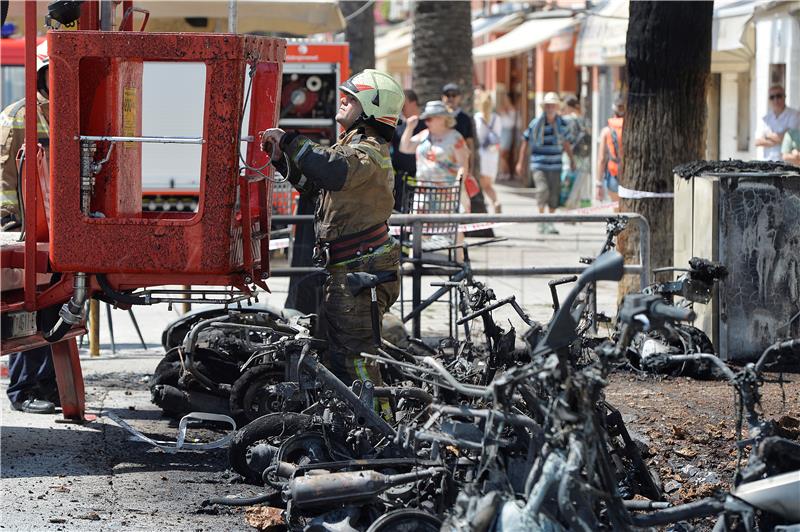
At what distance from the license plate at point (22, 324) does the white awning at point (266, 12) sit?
671 centimetres

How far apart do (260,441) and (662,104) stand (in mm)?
5459

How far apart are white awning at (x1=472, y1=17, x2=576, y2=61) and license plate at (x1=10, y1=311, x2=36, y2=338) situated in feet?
61.1

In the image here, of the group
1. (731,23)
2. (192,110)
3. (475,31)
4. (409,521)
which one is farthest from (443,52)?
(409,521)

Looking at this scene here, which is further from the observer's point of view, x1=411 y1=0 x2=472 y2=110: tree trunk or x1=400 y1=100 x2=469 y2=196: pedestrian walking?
x1=411 y1=0 x2=472 y2=110: tree trunk

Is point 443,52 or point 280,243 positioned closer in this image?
point 280,243

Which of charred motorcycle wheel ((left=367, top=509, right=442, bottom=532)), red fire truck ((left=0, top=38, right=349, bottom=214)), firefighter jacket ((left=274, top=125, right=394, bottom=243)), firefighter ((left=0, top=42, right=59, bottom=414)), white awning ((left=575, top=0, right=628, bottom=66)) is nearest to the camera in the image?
charred motorcycle wheel ((left=367, top=509, right=442, bottom=532))

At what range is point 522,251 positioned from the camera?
1597 centimetres

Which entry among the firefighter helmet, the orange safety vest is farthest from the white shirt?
the firefighter helmet

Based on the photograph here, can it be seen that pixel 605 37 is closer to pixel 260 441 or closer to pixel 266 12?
pixel 266 12

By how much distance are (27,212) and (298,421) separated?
1.83 meters

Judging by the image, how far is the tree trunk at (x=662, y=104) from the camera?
1026 cm

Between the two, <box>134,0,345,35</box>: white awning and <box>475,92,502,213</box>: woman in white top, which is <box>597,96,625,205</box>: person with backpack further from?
<box>134,0,345,35</box>: white awning

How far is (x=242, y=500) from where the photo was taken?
591cm

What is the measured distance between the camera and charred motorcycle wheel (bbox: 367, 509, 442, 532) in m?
4.88
